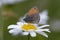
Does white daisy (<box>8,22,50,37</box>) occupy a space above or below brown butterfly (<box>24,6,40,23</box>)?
below

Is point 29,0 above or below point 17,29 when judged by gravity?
above

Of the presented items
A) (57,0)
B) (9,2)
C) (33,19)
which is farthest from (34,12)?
(57,0)

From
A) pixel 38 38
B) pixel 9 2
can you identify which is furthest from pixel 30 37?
pixel 9 2

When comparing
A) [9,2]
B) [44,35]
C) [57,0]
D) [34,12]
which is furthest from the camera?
[57,0]

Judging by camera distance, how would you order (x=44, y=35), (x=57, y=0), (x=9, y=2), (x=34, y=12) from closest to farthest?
(x=44, y=35) → (x=34, y=12) → (x=9, y=2) → (x=57, y=0)

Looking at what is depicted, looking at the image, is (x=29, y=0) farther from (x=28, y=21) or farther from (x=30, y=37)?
(x=30, y=37)

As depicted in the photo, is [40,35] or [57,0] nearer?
[40,35]

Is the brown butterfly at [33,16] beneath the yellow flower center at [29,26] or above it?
above

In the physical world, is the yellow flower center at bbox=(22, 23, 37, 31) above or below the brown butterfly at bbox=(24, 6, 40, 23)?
below

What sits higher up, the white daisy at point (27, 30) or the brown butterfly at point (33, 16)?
the brown butterfly at point (33, 16)

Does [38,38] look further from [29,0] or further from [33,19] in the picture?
[29,0]
